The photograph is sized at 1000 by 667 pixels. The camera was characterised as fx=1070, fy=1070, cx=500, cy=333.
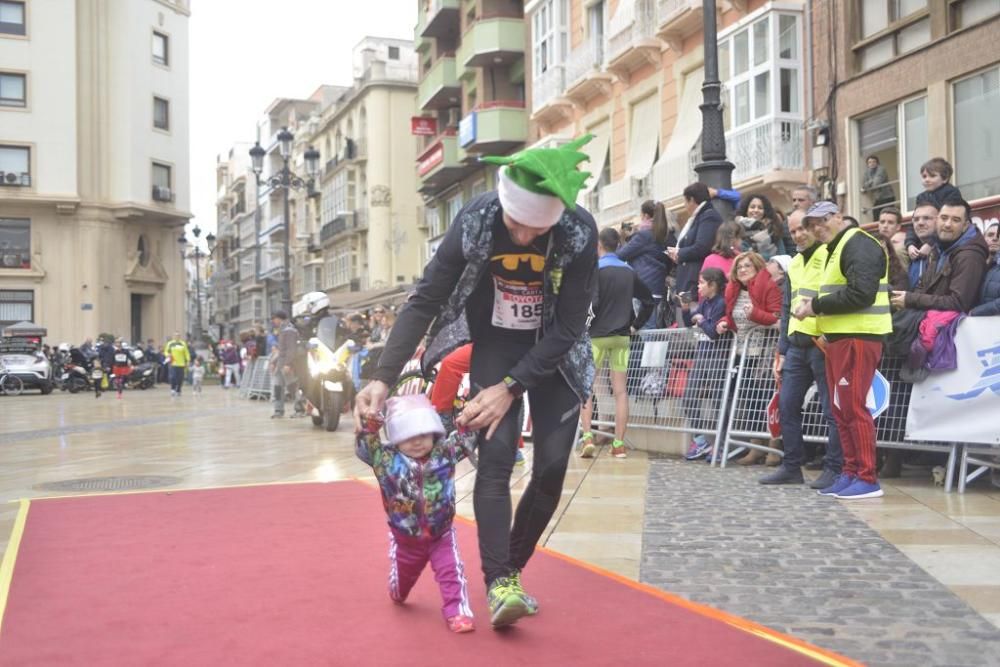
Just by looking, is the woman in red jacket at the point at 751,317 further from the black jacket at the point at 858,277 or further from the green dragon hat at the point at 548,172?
the green dragon hat at the point at 548,172

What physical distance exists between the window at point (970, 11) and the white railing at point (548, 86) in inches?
571

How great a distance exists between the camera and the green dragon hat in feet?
12.1

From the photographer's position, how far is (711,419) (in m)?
9.53

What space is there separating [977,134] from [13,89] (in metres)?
40.0

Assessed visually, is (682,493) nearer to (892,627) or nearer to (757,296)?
(757,296)

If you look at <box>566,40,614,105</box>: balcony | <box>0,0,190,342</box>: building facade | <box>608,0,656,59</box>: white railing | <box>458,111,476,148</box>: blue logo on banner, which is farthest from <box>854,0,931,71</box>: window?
<box>0,0,190,342</box>: building facade

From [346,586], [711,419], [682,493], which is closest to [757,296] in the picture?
[711,419]

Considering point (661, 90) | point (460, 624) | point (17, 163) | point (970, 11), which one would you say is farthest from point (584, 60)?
point (17, 163)

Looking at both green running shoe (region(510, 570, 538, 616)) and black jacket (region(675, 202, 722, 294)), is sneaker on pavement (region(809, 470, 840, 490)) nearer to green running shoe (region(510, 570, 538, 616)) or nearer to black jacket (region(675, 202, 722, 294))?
black jacket (region(675, 202, 722, 294))

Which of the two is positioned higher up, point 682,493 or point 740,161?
point 740,161

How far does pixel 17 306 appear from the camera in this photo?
4506cm

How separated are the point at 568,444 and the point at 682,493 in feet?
11.7

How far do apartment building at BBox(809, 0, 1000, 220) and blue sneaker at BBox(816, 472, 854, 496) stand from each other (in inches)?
422

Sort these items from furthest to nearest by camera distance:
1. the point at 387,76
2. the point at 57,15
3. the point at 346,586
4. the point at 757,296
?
the point at 387,76 → the point at 57,15 → the point at 757,296 → the point at 346,586
